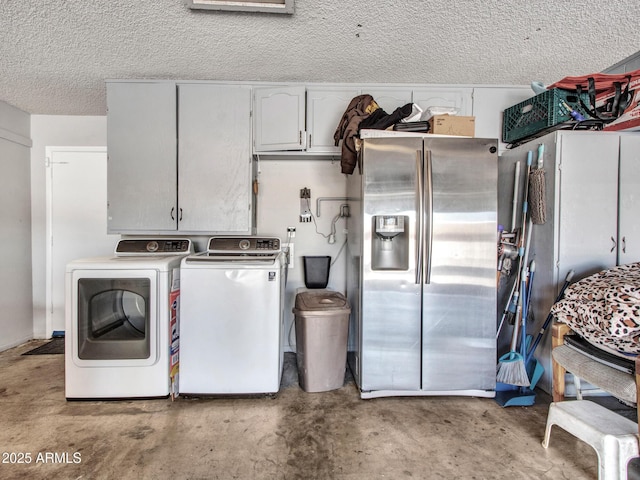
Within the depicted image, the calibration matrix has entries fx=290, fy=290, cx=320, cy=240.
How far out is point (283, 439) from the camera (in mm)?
1628

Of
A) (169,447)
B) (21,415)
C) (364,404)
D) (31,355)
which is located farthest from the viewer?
(31,355)

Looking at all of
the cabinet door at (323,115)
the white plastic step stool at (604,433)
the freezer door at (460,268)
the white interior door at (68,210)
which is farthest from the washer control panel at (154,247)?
the white plastic step stool at (604,433)

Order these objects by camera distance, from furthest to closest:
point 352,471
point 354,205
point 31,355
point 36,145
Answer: point 36,145, point 31,355, point 354,205, point 352,471

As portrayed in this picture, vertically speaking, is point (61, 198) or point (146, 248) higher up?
point (61, 198)

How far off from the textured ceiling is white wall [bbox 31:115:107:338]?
0.56 metres

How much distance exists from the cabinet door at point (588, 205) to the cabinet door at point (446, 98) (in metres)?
0.86

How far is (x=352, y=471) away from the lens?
1.41 meters

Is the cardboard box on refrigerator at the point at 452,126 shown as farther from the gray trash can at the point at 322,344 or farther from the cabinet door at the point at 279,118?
the gray trash can at the point at 322,344

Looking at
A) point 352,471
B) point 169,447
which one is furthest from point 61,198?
point 352,471

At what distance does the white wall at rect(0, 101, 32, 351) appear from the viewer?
2787 millimetres

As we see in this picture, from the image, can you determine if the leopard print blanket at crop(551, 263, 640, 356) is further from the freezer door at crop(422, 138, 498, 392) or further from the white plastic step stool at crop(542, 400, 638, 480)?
the freezer door at crop(422, 138, 498, 392)

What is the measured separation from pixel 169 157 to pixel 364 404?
242cm

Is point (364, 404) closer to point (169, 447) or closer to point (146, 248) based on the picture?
point (169, 447)

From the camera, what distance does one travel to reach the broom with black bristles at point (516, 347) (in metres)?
1.95
